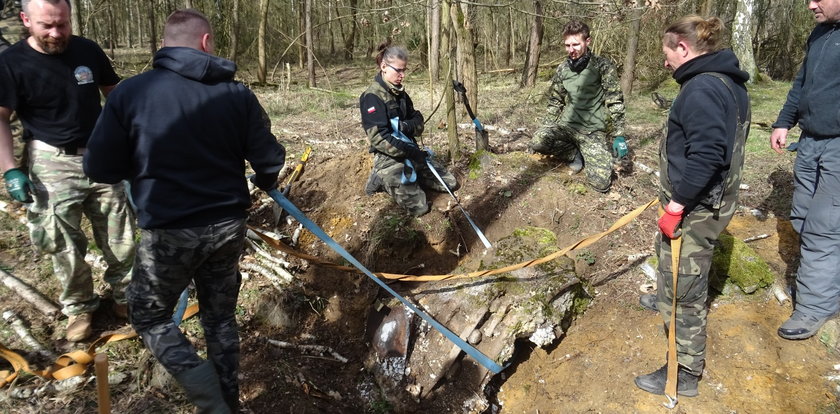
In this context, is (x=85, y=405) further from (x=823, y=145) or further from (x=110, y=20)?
(x=110, y=20)

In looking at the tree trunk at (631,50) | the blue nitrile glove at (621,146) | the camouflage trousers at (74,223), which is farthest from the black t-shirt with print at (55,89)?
the tree trunk at (631,50)

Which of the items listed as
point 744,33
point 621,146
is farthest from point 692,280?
point 744,33

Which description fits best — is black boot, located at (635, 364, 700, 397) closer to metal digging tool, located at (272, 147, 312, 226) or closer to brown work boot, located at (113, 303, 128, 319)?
brown work boot, located at (113, 303, 128, 319)

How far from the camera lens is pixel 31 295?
3.71 metres

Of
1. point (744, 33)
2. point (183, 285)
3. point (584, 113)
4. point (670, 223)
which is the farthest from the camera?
point (744, 33)

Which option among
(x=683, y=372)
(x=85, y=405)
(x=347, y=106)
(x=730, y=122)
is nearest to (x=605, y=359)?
(x=683, y=372)

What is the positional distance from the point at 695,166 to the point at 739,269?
186 cm

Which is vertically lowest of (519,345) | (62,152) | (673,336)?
(519,345)

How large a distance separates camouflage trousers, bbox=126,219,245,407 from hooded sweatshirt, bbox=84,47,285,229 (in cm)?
9

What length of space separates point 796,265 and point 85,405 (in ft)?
17.8

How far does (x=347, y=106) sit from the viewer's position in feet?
36.0

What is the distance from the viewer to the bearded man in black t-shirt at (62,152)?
292 cm

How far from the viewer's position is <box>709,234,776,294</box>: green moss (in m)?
3.87

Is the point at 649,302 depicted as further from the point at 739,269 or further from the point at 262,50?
the point at 262,50
